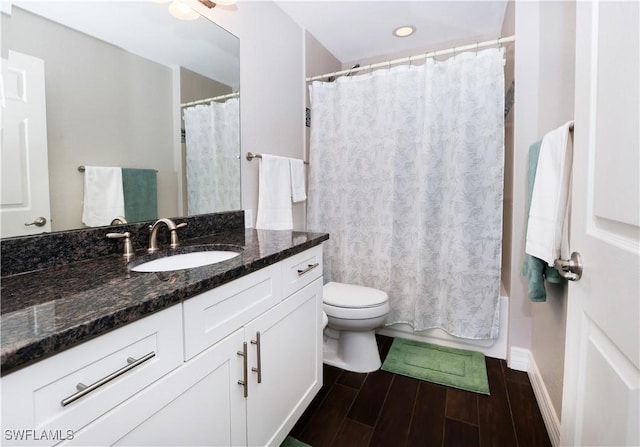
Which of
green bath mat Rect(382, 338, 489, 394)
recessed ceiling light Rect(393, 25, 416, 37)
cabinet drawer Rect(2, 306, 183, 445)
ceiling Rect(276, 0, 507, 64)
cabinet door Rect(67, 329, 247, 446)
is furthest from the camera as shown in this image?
recessed ceiling light Rect(393, 25, 416, 37)

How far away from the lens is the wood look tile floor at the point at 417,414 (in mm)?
1354

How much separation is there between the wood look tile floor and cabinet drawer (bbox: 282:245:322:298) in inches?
27.2

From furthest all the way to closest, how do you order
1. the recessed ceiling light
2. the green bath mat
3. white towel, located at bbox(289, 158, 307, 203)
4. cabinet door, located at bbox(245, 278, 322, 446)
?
the recessed ceiling light
white towel, located at bbox(289, 158, 307, 203)
the green bath mat
cabinet door, located at bbox(245, 278, 322, 446)

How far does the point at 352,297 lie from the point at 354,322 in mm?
161

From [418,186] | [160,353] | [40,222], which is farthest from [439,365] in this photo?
[40,222]

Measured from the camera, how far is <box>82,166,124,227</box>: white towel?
1082mm

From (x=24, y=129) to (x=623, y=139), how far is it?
150cm

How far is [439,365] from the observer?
6.24 feet

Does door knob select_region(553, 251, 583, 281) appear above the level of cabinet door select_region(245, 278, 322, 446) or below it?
above

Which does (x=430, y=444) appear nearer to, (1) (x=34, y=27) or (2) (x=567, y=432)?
(2) (x=567, y=432)

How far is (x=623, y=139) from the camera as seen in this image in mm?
575

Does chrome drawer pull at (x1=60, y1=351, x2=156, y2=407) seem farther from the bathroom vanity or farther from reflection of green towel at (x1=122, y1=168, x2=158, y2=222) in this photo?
reflection of green towel at (x1=122, y1=168, x2=158, y2=222)

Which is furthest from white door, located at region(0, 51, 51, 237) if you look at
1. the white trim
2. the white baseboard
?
the white trim

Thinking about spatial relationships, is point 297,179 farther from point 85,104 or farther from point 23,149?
point 23,149
